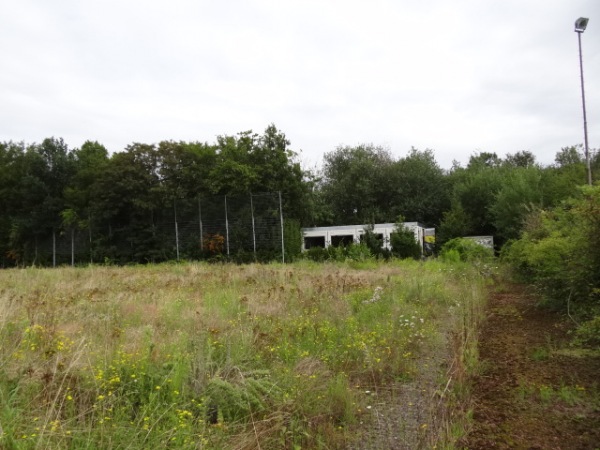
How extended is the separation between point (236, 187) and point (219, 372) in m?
19.5

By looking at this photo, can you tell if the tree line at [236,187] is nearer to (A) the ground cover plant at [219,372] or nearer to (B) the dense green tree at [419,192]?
(B) the dense green tree at [419,192]

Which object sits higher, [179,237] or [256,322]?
[179,237]

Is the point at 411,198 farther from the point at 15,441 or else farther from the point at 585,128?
the point at 15,441

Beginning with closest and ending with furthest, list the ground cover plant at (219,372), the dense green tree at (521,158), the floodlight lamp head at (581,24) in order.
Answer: the ground cover plant at (219,372), the floodlight lamp head at (581,24), the dense green tree at (521,158)

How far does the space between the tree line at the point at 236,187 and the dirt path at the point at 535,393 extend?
1347 cm

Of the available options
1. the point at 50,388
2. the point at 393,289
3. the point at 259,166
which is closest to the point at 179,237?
the point at 259,166

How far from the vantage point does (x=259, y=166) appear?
23.5m

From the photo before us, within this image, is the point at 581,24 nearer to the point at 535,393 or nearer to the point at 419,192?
the point at 535,393

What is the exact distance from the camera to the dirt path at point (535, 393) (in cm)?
316

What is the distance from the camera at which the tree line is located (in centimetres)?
2341

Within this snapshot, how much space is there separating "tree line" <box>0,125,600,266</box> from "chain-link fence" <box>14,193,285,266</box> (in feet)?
0.79

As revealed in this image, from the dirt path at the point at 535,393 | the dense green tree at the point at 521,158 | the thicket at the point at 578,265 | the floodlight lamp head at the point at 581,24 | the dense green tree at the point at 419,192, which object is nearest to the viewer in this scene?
the dirt path at the point at 535,393

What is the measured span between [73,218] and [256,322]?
23.8m

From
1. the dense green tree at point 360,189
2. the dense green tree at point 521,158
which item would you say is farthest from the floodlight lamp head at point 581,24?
the dense green tree at point 521,158
